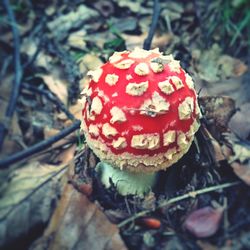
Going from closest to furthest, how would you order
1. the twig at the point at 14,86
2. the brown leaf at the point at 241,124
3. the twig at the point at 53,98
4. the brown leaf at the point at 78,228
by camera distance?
Result: the brown leaf at the point at 78,228 → the brown leaf at the point at 241,124 → the twig at the point at 14,86 → the twig at the point at 53,98

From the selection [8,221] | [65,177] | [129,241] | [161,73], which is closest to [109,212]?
[129,241]

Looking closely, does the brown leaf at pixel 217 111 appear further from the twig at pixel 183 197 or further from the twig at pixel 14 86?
the twig at pixel 14 86

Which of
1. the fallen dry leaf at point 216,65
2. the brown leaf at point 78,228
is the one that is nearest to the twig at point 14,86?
the brown leaf at point 78,228

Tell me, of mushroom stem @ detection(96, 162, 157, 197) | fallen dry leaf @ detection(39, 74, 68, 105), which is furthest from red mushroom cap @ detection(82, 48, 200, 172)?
fallen dry leaf @ detection(39, 74, 68, 105)

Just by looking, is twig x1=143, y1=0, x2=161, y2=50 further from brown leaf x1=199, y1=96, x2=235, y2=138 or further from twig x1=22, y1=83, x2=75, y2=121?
twig x1=22, y1=83, x2=75, y2=121

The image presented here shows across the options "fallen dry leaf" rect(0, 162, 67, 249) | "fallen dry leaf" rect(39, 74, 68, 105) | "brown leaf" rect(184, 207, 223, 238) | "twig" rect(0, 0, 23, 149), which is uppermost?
"twig" rect(0, 0, 23, 149)
